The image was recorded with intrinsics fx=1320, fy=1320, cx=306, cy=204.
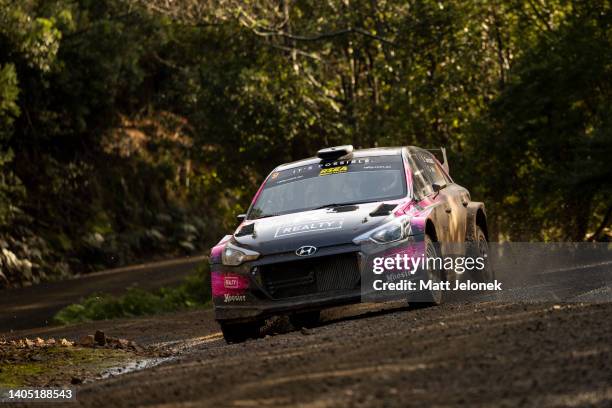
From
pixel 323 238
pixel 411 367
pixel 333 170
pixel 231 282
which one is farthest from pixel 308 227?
pixel 411 367

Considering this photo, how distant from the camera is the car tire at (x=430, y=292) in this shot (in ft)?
40.9

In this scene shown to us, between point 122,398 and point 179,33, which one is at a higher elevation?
point 179,33

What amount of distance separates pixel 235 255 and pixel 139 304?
11288mm

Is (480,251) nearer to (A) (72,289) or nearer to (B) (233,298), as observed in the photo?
(B) (233,298)

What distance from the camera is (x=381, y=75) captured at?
26.4 m

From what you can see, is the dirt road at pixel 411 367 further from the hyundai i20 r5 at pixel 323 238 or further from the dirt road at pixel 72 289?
the dirt road at pixel 72 289

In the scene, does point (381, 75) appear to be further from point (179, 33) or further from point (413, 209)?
point (413, 209)

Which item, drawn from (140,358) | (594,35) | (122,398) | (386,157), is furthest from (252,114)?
(122,398)

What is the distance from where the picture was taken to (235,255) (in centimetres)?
1245

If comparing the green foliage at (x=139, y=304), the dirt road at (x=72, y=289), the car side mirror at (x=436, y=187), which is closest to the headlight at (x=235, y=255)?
the car side mirror at (x=436, y=187)

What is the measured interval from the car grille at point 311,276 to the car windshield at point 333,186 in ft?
3.75

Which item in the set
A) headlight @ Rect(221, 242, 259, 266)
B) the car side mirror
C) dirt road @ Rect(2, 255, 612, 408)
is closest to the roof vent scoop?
the car side mirror

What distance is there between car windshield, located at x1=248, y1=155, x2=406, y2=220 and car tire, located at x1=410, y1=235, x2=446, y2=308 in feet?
2.33

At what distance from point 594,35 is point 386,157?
406 inches
